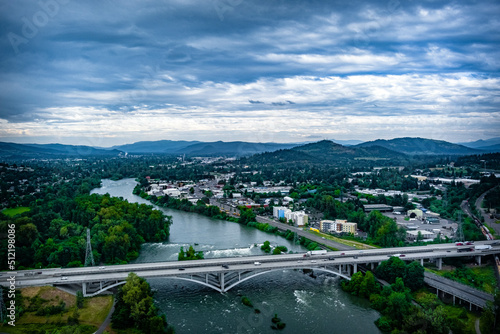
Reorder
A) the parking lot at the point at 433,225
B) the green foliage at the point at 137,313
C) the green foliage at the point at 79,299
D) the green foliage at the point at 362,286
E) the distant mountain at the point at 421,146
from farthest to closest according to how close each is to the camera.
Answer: the distant mountain at the point at 421,146, the parking lot at the point at 433,225, the green foliage at the point at 362,286, the green foliage at the point at 79,299, the green foliage at the point at 137,313

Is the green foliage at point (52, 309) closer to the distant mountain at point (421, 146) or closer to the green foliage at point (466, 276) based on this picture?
the green foliage at point (466, 276)

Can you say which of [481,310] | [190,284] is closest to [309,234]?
[190,284]

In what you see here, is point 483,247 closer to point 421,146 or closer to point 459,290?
point 459,290

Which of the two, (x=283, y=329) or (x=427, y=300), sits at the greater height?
(x=427, y=300)

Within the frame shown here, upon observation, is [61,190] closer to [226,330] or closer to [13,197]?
[13,197]

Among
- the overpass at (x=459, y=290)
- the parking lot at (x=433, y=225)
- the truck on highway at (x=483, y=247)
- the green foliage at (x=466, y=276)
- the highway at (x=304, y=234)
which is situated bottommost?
the highway at (x=304, y=234)

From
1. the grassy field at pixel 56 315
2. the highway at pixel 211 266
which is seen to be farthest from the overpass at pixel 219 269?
the grassy field at pixel 56 315
